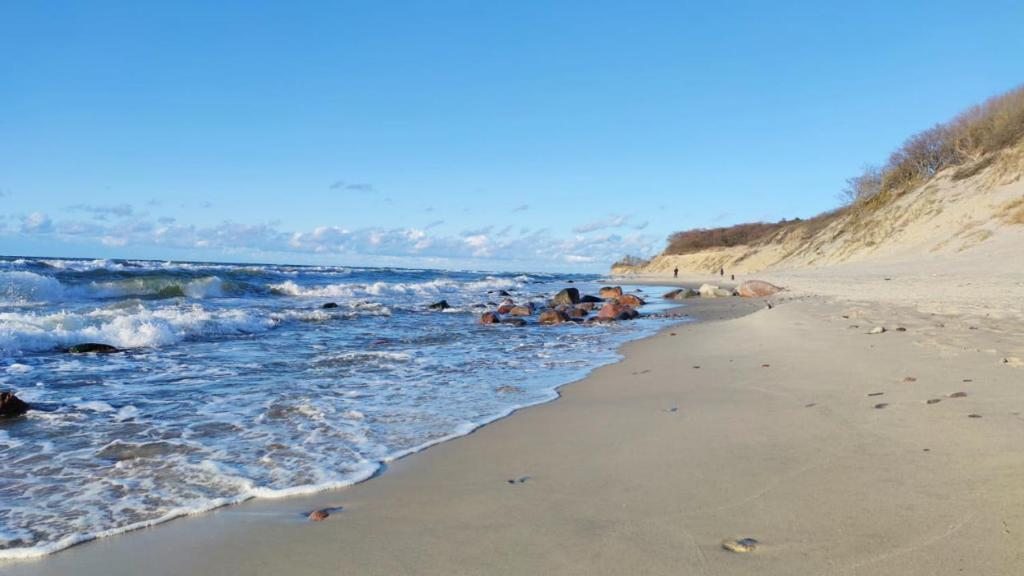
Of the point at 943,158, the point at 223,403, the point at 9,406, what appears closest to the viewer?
the point at 9,406

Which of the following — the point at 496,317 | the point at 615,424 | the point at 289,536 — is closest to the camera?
the point at 289,536

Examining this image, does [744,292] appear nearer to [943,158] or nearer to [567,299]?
[567,299]

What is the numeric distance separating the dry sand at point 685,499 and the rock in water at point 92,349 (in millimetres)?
7206

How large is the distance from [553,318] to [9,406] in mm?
10753

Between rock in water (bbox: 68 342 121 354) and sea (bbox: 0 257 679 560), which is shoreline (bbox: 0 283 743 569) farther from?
rock in water (bbox: 68 342 121 354)

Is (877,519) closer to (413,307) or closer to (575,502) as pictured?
(575,502)

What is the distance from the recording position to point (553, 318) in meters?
14.8

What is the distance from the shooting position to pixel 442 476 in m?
3.78

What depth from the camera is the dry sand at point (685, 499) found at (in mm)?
2432

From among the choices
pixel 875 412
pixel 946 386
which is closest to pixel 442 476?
pixel 875 412

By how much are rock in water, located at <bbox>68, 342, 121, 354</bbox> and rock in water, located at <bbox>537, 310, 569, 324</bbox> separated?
8.30 meters

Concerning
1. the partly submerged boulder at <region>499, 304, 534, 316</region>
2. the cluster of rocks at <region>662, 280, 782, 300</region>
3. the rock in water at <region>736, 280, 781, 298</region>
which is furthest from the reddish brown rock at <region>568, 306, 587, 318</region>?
the rock in water at <region>736, 280, 781, 298</region>

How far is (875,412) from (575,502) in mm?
2468

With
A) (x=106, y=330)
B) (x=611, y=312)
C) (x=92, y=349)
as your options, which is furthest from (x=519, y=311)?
(x=92, y=349)
